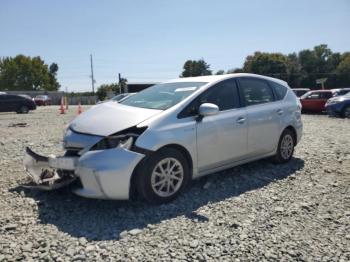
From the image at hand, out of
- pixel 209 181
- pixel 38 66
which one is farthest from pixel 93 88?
pixel 209 181

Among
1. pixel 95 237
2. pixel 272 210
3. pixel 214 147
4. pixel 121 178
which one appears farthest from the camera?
pixel 214 147

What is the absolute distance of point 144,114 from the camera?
4.46 metres

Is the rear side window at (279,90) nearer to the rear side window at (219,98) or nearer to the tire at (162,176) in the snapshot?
the rear side window at (219,98)

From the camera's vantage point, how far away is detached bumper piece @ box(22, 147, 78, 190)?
4.16 meters

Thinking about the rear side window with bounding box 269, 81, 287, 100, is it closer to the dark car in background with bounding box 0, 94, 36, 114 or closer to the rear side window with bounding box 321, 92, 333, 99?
the rear side window with bounding box 321, 92, 333, 99

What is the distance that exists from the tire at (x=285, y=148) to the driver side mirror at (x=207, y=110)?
200 cm

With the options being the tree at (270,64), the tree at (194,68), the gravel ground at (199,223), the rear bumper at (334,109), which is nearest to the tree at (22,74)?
the tree at (194,68)

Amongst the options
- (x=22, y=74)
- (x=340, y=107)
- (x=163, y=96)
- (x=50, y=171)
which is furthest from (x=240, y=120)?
(x=22, y=74)

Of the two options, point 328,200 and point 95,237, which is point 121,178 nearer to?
point 95,237

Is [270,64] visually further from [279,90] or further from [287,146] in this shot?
[287,146]

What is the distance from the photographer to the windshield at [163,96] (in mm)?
4824

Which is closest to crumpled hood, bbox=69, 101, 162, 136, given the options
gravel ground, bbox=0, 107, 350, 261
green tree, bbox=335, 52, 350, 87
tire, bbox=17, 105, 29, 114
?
gravel ground, bbox=0, 107, 350, 261

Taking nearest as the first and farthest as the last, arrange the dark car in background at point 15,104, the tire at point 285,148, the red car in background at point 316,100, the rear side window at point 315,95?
the tire at point 285,148 → the red car in background at point 316,100 → the rear side window at point 315,95 → the dark car in background at point 15,104

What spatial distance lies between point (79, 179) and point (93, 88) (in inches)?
2901
